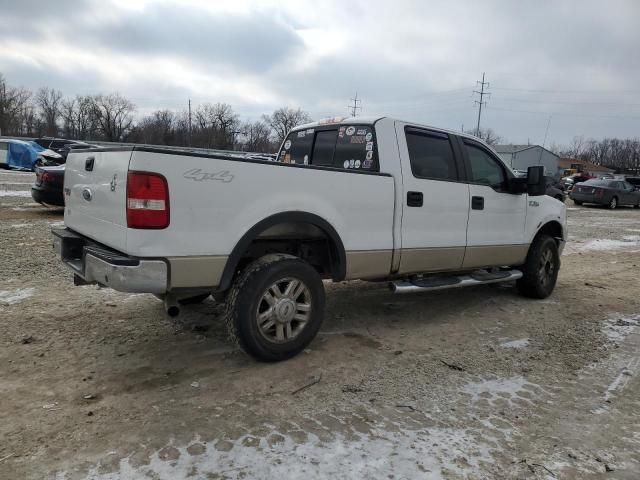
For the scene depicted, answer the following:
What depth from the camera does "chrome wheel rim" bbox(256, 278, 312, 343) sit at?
380cm

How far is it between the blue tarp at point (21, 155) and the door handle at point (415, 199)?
26.3 metres

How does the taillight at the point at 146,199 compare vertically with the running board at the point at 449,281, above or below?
above

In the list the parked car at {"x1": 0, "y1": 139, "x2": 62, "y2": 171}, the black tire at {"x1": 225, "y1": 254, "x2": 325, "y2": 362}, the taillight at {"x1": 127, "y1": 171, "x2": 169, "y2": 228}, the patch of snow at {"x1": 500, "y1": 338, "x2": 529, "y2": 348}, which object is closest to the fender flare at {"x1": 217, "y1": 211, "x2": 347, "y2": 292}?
the black tire at {"x1": 225, "y1": 254, "x2": 325, "y2": 362}

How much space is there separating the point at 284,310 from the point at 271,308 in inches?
4.5

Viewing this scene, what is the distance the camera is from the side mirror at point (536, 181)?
18.2ft

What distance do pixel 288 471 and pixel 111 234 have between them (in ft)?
6.57

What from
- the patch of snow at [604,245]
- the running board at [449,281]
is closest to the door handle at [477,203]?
the running board at [449,281]

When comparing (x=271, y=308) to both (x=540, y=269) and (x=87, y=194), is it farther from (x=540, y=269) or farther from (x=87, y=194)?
(x=540, y=269)

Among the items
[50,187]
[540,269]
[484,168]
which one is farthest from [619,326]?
[50,187]

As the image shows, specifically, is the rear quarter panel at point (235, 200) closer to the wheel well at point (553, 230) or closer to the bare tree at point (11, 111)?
the wheel well at point (553, 230)

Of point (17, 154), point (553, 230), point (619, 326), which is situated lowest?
point (619, 326)

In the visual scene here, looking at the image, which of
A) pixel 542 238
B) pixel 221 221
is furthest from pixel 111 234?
pixel 542 238

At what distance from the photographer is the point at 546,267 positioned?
644cm

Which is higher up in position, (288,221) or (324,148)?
(324,148)
